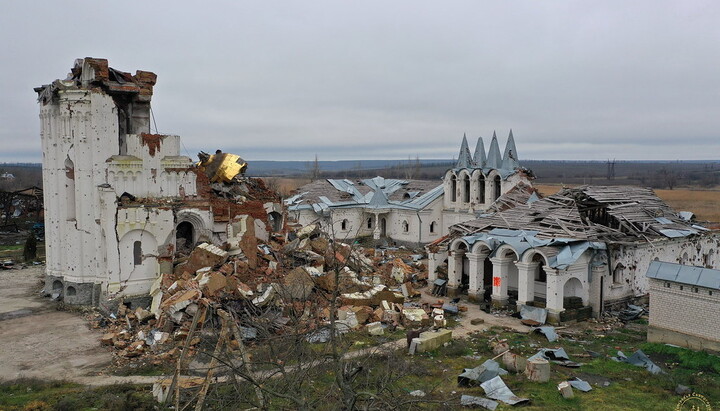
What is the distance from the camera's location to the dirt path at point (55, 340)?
18.0 m

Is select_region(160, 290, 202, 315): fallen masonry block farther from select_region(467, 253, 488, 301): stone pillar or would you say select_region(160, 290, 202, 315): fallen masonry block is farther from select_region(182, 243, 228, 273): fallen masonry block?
select_region(467, 253, 488, 301): stone pillar

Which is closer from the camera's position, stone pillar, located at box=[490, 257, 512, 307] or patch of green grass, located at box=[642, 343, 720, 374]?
patch of green grass, located at box=[642, 343, 720, 374]

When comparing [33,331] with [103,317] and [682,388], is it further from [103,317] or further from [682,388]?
[682,388]

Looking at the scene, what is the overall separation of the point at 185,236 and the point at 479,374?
1707 cm

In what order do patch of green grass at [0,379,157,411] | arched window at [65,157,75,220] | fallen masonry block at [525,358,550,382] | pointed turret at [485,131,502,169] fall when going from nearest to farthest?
patch of green grass at [0,379,157,411] → fallen masonry block at [525,358,550,382] → arched window at [65,157,75,220] → pointed turret at [485,131,502,169]

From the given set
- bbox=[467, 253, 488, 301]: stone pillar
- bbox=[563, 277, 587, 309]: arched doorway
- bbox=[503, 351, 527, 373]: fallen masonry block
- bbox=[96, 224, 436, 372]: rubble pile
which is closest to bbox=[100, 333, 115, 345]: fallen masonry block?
bbox=[96, 224, 436, 372]: rubble pile

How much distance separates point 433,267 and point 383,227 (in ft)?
54.4

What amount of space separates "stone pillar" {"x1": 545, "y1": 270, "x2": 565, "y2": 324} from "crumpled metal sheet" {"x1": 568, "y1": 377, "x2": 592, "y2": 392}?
694 centimetres

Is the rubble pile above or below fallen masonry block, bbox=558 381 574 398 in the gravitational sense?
above

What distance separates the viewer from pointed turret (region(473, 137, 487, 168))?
4134 cm

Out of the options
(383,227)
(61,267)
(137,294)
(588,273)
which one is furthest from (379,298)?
(383,227)

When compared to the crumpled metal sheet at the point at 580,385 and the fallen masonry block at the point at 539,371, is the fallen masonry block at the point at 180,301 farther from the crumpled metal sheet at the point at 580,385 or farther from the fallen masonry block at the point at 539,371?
the crumpled metal sheet at the point at 580,385

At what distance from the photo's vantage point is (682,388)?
51.8 feet

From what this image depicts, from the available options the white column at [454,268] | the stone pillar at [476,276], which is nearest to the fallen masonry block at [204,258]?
the white column at [454,268]
